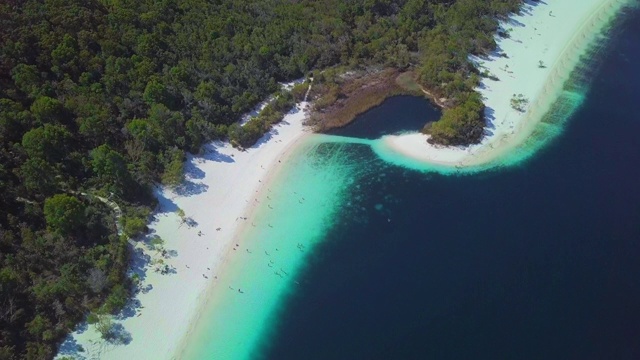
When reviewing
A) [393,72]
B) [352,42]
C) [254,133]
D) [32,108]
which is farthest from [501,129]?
[32,108]

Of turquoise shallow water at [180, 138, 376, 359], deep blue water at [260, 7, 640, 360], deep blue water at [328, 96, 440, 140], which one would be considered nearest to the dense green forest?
deep blue water at [328, 96, 440, 140]

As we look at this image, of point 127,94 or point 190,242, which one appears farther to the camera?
point 127,94

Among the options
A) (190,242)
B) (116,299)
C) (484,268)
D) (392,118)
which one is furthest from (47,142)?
(484,268)

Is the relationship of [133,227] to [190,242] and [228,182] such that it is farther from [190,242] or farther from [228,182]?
[228,182]

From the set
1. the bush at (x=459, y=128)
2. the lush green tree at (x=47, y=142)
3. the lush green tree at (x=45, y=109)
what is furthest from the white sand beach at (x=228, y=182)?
the lush green tree at (x=45, y=109)

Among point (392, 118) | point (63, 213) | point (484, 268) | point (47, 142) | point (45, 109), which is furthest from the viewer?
point (392, 118)

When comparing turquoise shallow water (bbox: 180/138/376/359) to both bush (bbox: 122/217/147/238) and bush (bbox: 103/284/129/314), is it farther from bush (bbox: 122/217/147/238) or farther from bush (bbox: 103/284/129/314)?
bush (bbox: 122/217/147/238)
